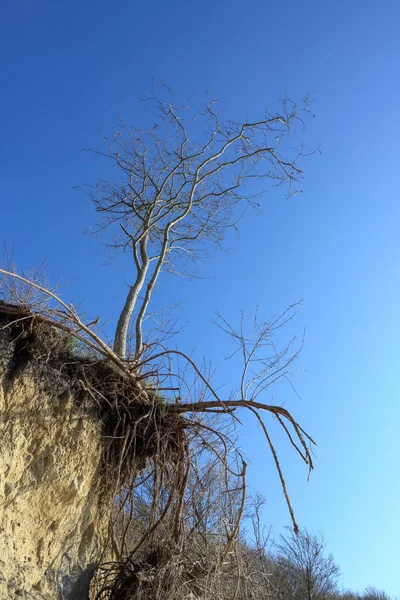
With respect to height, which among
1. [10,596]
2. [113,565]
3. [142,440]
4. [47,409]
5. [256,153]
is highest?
[256,153]

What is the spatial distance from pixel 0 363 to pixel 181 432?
197 centimetres

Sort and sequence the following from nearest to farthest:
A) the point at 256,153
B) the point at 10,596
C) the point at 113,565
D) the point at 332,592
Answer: the point at 10,596
the point at 113,565
the point at 256,153
the point at 332,592

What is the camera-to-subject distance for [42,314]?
4.29 m

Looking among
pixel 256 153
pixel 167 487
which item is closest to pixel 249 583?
pixel 167 487

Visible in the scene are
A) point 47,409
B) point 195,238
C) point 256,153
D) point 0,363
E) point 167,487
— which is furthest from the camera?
point 195,238

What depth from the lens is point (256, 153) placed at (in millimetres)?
7160

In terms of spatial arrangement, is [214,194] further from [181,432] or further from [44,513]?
[44,513]

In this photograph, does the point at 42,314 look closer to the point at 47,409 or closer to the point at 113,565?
the point at 47,409

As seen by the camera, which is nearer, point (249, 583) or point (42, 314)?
point (42, 314)

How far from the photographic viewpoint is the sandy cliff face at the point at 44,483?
3.79m

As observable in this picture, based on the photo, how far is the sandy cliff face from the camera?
3787 millimetres

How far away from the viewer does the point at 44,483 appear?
13.4 feet

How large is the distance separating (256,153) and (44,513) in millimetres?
5107

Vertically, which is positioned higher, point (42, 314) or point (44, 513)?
point (42, 314)
